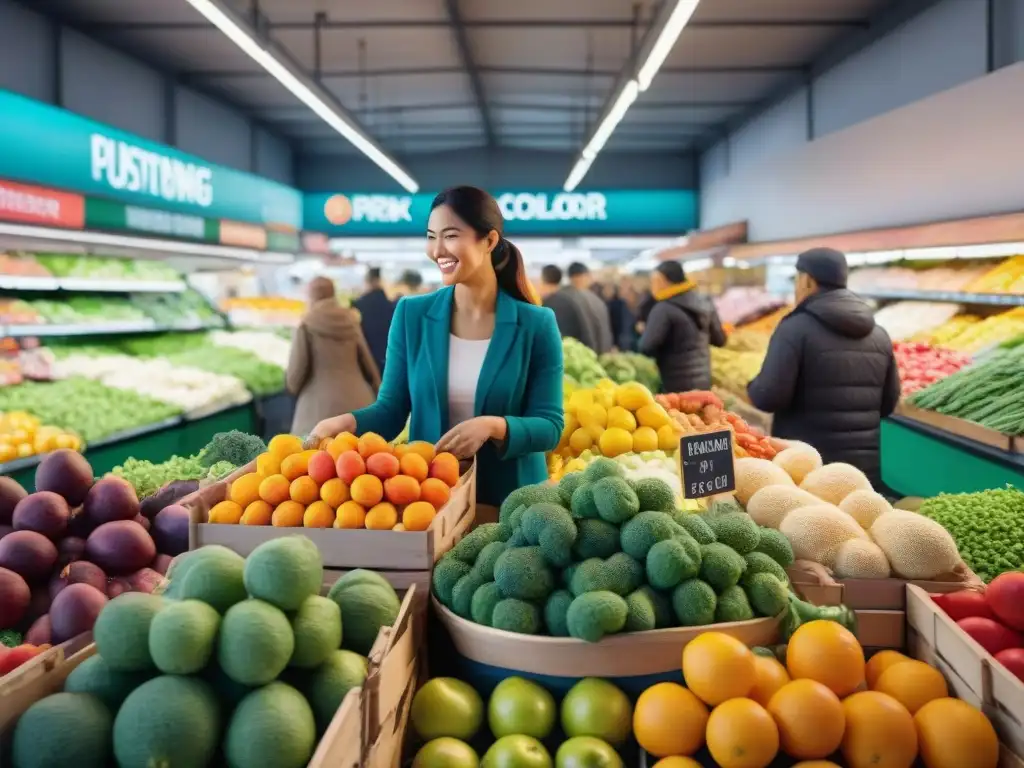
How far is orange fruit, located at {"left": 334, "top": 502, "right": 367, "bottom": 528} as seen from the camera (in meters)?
2.02

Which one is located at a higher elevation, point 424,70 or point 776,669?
point 424,70

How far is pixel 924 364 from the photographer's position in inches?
255

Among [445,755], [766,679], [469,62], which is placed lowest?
[445,755]

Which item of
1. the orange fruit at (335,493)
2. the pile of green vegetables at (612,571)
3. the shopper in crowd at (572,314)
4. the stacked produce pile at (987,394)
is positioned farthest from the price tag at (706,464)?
the shopper in crowd at (572,314)

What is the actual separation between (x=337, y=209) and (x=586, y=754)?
14.6 m

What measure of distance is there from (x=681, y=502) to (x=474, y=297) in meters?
0.90

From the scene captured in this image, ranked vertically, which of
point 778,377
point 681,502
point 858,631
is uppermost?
point 778,377

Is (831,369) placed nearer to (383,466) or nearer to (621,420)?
(621,420)

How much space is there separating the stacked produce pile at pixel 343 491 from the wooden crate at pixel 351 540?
5 centimetres

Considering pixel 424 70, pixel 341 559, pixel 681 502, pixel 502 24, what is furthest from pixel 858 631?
pixel 424 70

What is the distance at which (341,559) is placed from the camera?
1962mm

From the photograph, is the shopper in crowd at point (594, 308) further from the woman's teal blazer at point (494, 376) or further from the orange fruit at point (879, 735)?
the orange fruit at point (879, 735)

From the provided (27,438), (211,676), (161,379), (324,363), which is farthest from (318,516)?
(161,379)

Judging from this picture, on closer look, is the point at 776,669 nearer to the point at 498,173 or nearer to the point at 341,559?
the point at 341,559
